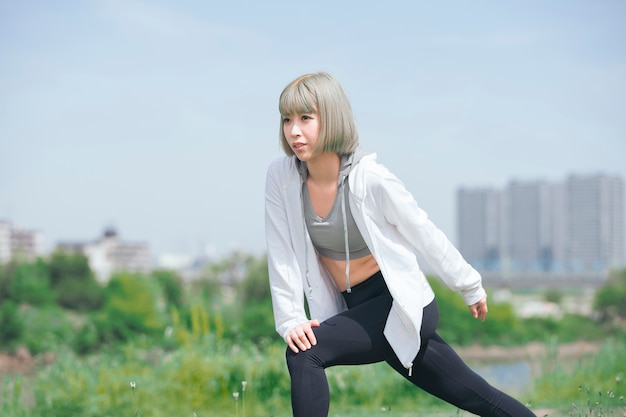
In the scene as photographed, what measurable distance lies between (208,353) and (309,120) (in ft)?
13.1

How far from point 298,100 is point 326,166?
223mm

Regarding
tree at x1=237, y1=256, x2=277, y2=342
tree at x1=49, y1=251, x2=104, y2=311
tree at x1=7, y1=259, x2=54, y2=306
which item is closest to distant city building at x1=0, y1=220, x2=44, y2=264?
tree at x1=49, y1=251, x2=104, y2=311

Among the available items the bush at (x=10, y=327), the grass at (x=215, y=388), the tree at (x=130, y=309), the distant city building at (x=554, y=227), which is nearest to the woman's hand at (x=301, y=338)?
the grass at (x=215, y=388)

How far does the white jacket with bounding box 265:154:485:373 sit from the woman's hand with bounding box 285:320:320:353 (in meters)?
0.04

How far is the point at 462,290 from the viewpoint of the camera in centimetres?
213

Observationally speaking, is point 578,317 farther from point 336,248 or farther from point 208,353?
point 336,248

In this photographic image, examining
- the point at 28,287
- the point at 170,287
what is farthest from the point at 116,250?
the point at 28,287

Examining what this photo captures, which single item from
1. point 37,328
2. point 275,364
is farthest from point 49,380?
point 37,328


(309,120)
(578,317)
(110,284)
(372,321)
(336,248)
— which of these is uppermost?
(309,120)

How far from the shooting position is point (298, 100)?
6.82 ft

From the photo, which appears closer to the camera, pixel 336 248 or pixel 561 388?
pixel 336 248

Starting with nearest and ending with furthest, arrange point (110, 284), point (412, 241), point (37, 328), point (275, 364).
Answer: point (412, 241), point (275, 364), point (37, 328), point (110, 284)

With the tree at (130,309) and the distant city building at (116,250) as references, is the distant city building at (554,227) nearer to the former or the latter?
the distant city building at (116,250)

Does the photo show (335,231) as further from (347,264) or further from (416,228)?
(416,228)
